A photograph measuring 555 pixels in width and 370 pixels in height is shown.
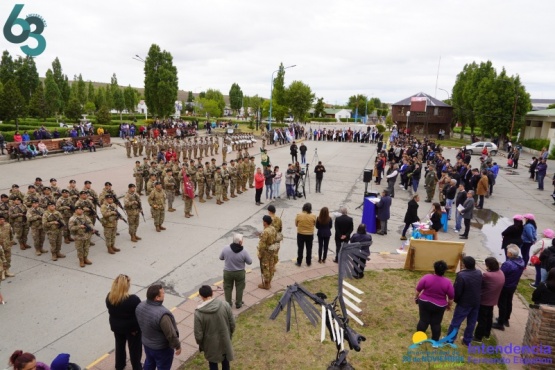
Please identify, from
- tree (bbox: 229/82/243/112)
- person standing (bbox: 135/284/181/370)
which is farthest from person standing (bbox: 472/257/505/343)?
tree (bbox: 229/82/243/112)

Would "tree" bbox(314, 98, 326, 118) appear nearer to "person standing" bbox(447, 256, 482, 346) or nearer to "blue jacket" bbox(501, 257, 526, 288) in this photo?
"blue jacket" bbox(501, 257, 526, 288)

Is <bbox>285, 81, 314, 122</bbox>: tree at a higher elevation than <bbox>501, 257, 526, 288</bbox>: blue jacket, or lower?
higher

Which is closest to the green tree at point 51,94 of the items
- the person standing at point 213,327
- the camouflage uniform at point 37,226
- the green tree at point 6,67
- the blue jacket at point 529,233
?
the green tree at point 6,67

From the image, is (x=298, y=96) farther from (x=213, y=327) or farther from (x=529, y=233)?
(x=213, y=327)

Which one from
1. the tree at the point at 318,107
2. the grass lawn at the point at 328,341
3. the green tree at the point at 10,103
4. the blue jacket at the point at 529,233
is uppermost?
the tree at the point at 318,107

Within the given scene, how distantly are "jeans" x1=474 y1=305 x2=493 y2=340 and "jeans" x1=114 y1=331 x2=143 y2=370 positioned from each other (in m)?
5.23

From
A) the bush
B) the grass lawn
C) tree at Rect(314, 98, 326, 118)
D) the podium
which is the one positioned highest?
tree at Rect(314, 98, 326, 118)

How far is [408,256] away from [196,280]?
192 inches

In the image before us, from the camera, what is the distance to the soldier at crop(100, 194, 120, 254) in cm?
883

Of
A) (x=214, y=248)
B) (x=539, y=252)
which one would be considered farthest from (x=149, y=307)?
(x=539, y=252)

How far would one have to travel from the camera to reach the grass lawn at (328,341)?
5.44 m

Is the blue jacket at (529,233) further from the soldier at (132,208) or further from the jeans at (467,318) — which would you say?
the soldier at (132,208)

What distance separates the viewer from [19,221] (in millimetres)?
9133

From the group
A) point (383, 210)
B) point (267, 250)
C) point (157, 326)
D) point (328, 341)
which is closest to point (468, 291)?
point (328, 341)
